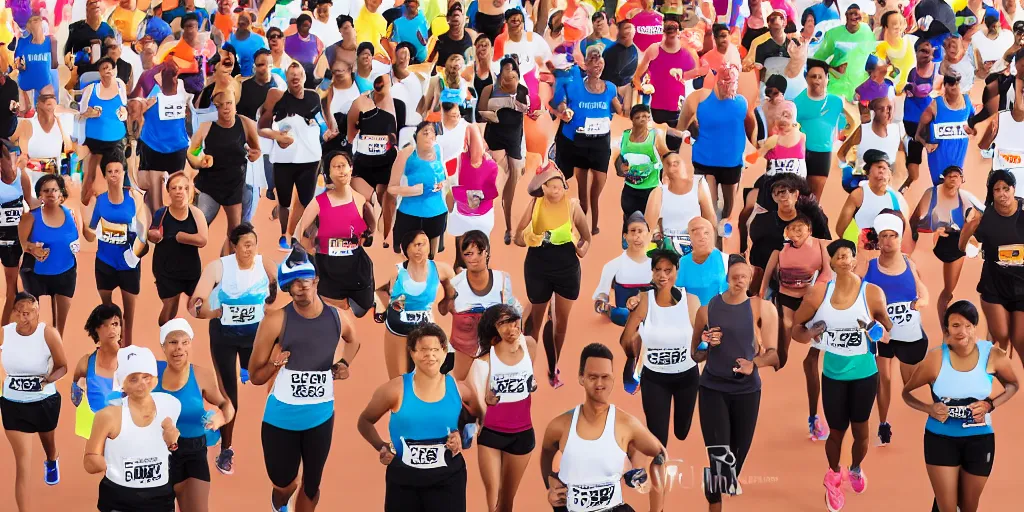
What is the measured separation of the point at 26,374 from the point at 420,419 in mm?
2533

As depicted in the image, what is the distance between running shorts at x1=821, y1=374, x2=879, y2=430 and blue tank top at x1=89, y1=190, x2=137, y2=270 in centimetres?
445

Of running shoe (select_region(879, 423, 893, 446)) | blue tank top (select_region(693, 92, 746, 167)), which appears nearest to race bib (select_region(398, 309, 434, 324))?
running shoe (select_region(879, 423, 893, 446))

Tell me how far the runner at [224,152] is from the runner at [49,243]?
1.09 m

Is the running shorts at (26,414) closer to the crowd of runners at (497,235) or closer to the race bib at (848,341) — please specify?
the crowd of runners at (497,235)

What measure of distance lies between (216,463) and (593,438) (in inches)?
117

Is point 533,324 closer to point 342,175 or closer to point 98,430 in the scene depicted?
point 342,175

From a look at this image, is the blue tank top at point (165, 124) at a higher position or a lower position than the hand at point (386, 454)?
higher

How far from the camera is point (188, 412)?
26.1 ft

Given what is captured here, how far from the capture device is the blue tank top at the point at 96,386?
28.4 feet

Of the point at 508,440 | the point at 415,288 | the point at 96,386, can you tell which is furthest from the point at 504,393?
the point at 96,386

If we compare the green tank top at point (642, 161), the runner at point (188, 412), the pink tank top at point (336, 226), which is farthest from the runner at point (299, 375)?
the green tank top at point (642, 161)

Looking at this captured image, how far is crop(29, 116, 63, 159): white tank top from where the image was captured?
40.0ft

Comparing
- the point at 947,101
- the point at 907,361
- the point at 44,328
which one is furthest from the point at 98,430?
the point at 947,101

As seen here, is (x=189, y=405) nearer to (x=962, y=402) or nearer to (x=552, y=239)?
(x=552, y=239)
